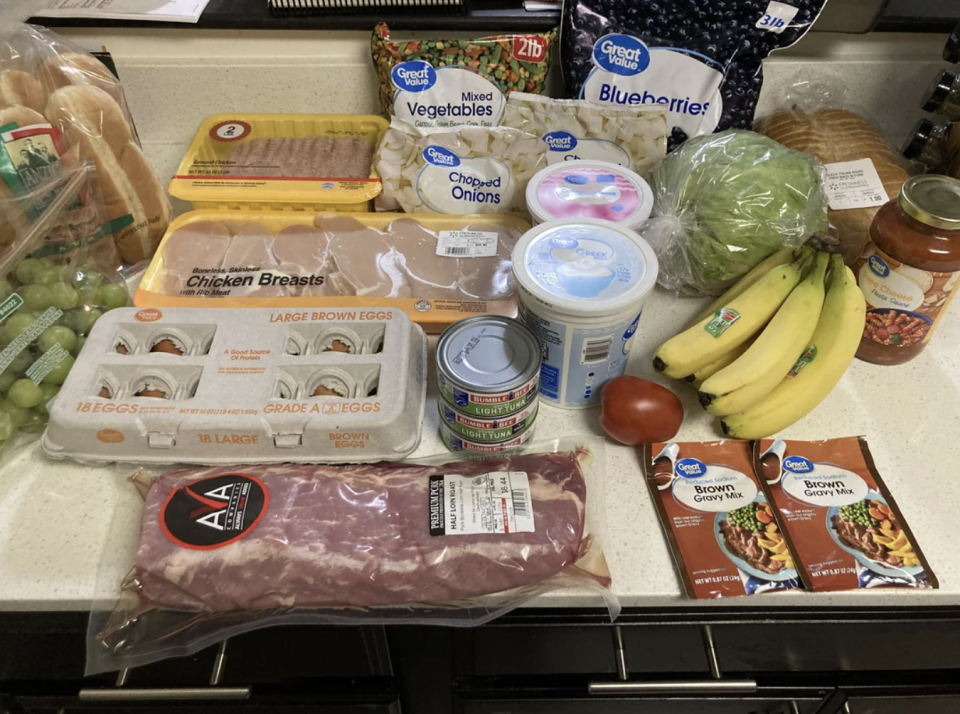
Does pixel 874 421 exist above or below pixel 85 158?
below

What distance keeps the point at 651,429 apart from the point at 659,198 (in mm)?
346

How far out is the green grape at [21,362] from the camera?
0.72 meters

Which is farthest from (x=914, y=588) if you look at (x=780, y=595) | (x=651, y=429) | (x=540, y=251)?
(x=540, y=251)

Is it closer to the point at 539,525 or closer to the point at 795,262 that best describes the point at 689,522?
the point at 539,525

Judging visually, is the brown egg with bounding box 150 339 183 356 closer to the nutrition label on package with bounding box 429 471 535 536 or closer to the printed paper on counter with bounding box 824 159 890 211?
the nutrition label on package with bounding box 429 471 535 536

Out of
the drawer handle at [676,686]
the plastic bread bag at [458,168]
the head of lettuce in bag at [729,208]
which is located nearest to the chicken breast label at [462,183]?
the plastic bread bag at [458,168]

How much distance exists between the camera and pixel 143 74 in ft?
3.51

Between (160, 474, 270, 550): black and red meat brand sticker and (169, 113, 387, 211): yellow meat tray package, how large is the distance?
0.47 metres

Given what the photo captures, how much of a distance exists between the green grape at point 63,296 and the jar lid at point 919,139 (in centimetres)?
115

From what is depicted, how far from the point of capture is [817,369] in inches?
28.8

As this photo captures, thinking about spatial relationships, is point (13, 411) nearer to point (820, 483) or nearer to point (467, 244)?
point (467, 244)

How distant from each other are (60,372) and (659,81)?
854 millimetres

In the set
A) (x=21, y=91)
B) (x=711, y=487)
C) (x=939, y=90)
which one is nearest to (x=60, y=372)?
(x=21, y=91)

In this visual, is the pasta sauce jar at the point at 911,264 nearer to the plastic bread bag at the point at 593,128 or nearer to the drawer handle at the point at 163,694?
the plastic bread bag at the point at 593,128
